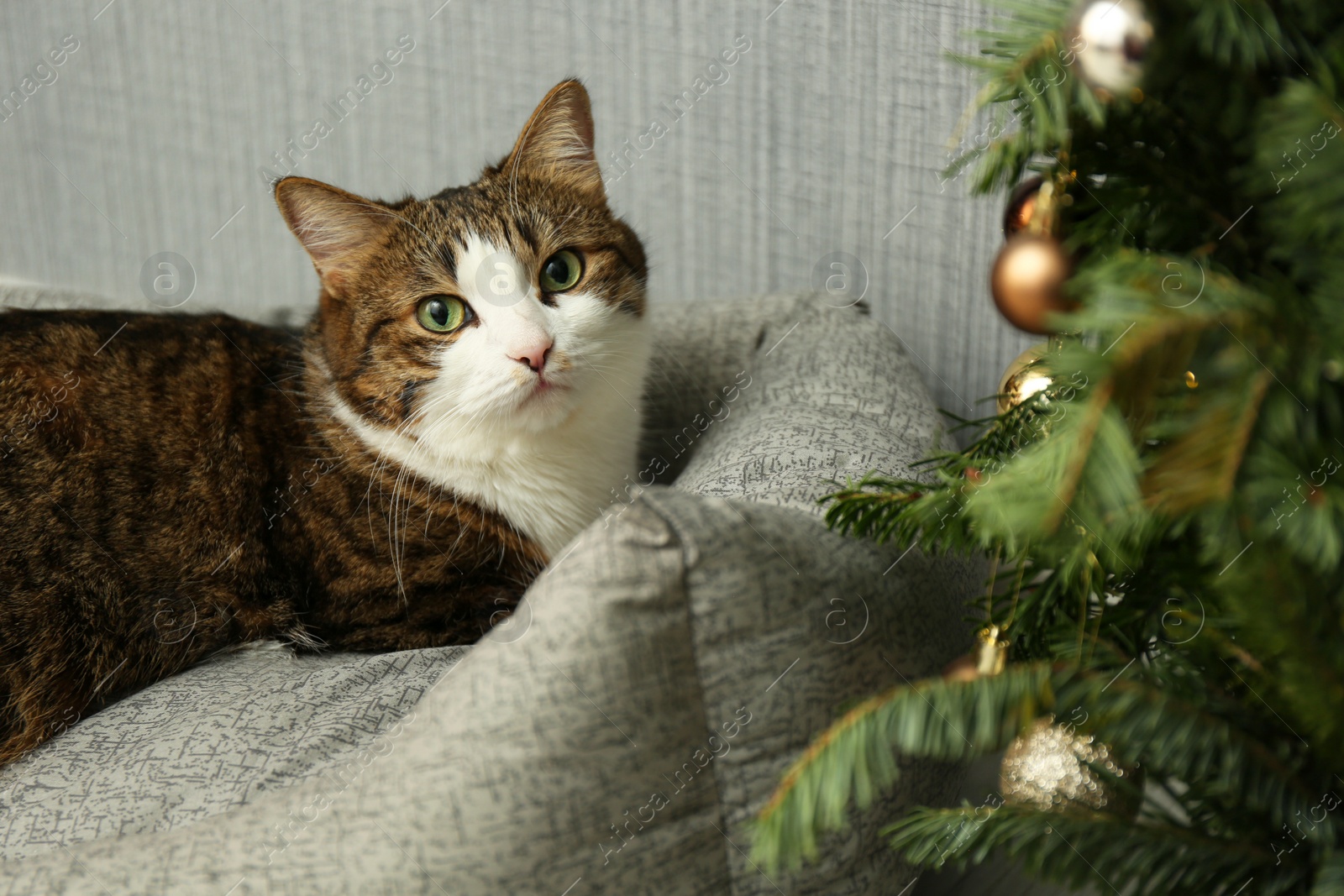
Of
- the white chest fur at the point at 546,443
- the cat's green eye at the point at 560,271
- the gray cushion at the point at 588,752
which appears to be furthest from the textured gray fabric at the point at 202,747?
the cat's green eye at the point at 560,271

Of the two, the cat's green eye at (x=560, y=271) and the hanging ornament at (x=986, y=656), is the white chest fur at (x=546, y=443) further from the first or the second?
the hanging ornament at (x=986, y=656)

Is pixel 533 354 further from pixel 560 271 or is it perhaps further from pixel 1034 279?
pixel 1034 279

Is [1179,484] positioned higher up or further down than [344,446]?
higher up

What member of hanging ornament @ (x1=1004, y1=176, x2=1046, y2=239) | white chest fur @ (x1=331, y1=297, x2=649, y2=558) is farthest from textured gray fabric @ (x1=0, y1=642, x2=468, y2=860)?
hanging ornament @ (x1=1004, y1=176, x2=1046, y2=239)

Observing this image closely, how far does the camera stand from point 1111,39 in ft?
1.63

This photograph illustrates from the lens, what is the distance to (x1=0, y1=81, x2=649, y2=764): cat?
1156 mm

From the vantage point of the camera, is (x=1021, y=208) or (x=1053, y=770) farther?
(x=1021, y=208)

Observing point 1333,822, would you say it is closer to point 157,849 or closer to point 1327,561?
point 1327,561

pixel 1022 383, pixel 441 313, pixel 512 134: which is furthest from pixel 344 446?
pixel 512 134

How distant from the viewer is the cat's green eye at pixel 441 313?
1.20m

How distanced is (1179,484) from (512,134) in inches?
71.7

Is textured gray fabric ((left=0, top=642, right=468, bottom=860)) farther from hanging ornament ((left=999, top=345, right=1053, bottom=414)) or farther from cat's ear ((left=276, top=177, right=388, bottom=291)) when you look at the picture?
hanging ornament ((left=999, top=345, right=1053, bottom=414))

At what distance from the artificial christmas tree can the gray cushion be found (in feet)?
0.48

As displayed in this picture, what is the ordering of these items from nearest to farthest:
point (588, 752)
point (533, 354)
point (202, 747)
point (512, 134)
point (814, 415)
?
1. point (588, 752)
2. point (202, 747)
3. point (533, 354)
4. point (814, 415)
5. point (512, 134)
